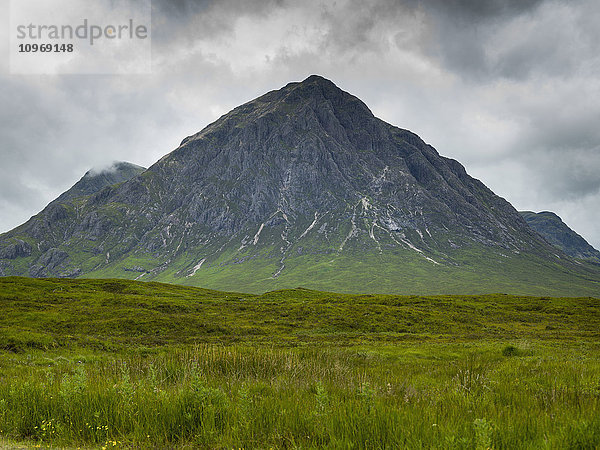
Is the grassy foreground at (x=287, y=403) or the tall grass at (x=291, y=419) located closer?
the tall grass at (x=291, y=419)

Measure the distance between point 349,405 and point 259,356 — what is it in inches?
385

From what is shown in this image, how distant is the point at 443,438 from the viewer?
4762 millimetres

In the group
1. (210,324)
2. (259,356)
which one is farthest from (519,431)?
(210,324)

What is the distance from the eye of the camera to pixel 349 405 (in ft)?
20.1

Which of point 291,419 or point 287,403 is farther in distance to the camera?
point 287,403

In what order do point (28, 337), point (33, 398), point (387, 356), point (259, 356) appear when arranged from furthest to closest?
1. point (28, 337)
2. point (387, 356)
3. point (259, 356)
4. point (33, 398)

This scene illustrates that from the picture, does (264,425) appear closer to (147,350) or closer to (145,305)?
(147,350)

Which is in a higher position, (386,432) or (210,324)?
(386,432)

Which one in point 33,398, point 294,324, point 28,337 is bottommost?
point 294,324

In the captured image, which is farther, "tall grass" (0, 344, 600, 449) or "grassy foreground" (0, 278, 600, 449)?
"grassy foreground" (0, 278, 600, 449)

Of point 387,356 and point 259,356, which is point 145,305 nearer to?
point 387,356

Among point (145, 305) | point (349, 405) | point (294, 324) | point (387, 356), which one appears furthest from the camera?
point (145, 305)

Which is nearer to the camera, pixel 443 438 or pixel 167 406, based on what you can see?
pixel 443 438

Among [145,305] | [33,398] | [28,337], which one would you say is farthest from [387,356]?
[145,305]
